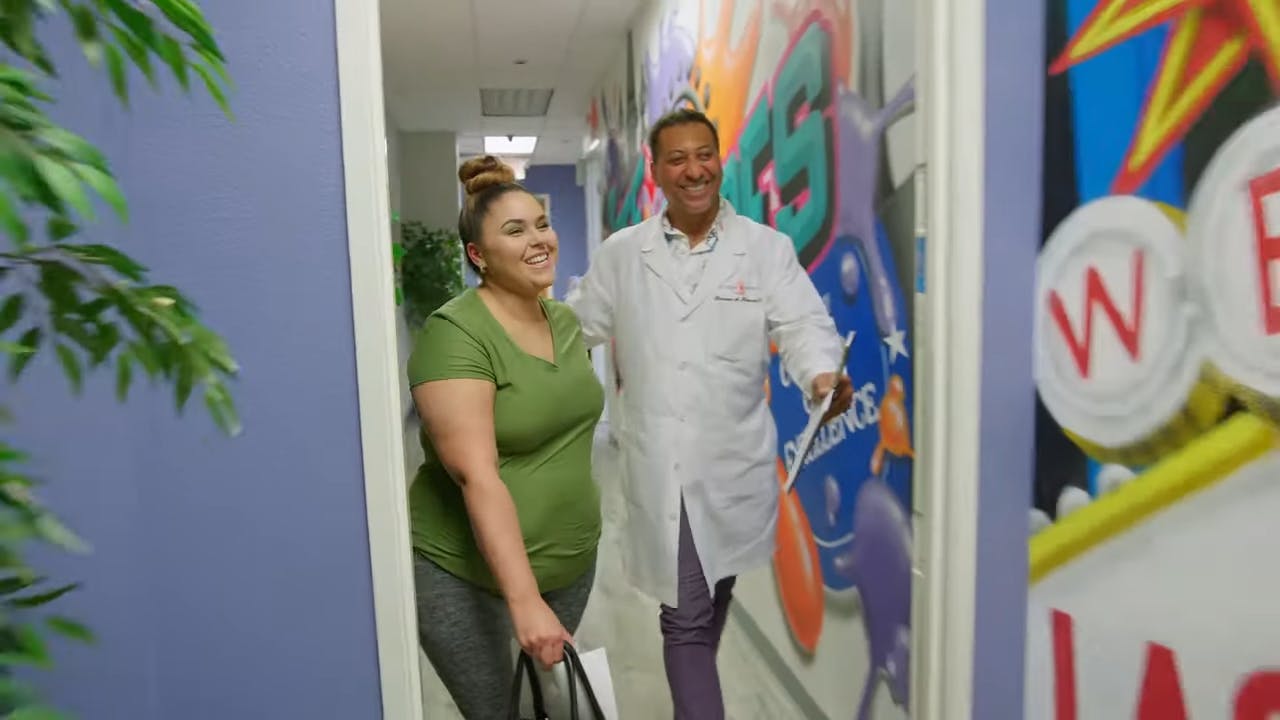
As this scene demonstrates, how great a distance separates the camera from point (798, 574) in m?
2.57

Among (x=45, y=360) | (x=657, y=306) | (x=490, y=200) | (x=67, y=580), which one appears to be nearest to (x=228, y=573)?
(x=67, y=580)

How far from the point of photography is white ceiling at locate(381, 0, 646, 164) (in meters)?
4.33

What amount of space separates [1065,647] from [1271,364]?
0.57m

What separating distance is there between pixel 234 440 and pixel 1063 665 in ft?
4.26

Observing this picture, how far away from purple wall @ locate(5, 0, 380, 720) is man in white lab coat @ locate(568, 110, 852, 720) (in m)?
0.92

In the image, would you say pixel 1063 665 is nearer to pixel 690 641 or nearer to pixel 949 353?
pixel 949 353

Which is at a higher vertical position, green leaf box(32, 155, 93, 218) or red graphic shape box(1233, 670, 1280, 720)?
green leaf box(32, 155, 93, 218)

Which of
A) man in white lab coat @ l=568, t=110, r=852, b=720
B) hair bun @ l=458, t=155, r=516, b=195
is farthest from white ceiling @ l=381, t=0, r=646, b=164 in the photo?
hair bun @ l=458, t=155, r=516, b=195

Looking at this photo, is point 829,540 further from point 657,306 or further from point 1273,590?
point 1273,590

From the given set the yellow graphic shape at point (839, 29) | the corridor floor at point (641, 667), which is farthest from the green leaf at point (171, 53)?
the corridor floor at point (641, 667)

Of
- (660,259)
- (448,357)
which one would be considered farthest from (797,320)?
(448,357)

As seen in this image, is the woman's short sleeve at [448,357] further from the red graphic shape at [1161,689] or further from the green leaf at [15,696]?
the red graphic shape at [1161,689]

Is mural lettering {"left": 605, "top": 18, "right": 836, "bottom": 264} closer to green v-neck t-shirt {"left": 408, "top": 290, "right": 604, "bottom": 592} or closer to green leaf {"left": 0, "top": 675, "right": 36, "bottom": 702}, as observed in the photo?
green v-neck t-shirt {"left": 408, "top": 290, "right": 604, "bottom": 592}

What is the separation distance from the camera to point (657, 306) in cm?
209
